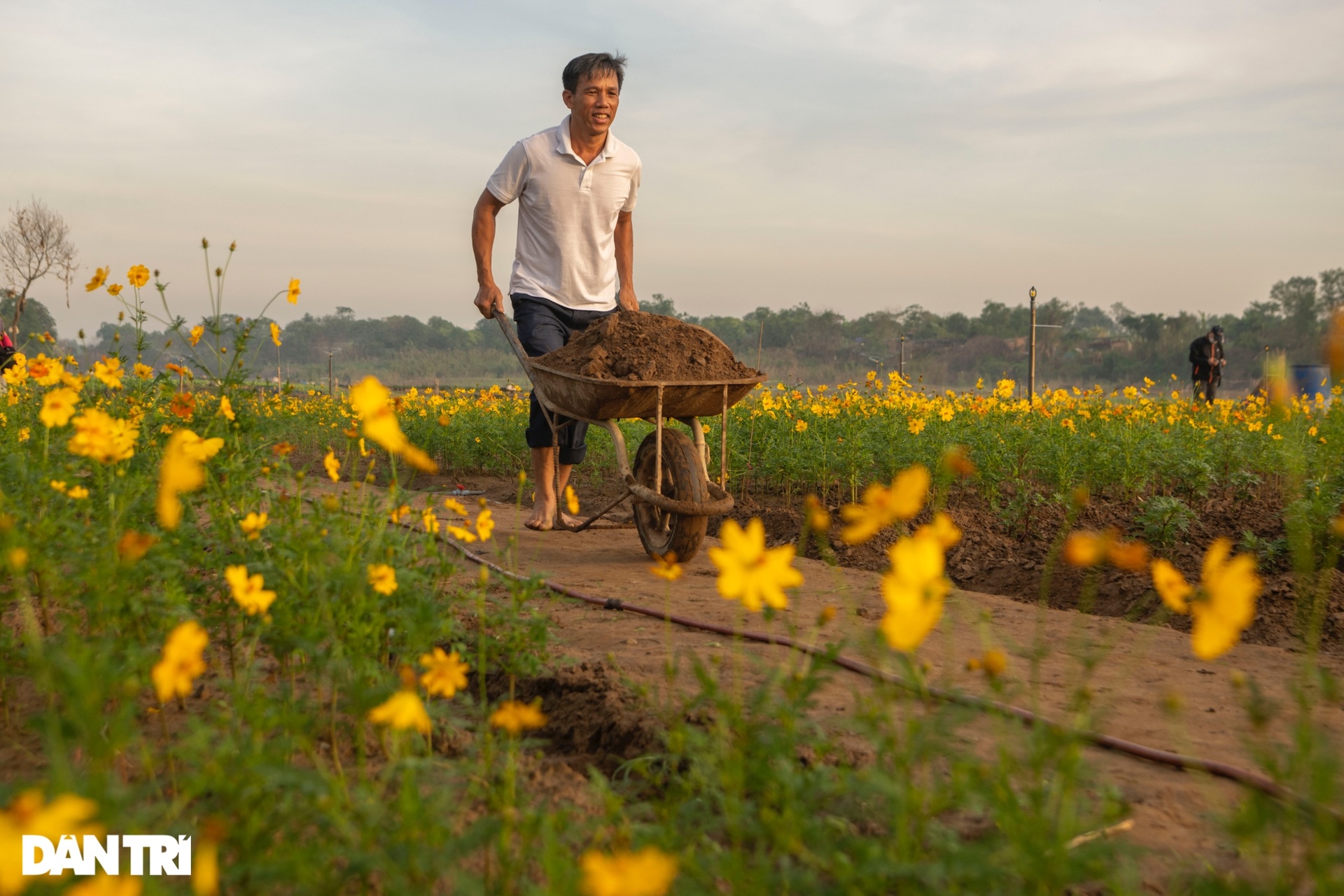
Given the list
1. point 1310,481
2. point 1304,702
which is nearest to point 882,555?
point 1310,481

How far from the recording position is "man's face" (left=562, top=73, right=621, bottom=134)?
4410 millimetres

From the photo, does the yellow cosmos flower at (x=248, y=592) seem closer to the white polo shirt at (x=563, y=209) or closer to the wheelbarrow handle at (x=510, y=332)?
the wheelbarrow handle at (x=510, y=332)

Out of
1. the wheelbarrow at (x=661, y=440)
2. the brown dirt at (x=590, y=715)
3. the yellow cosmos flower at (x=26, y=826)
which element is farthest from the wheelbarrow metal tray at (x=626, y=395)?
the yellow cosmos flower at (x=26, y=826)

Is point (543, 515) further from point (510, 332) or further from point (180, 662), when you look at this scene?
point (180, 662)

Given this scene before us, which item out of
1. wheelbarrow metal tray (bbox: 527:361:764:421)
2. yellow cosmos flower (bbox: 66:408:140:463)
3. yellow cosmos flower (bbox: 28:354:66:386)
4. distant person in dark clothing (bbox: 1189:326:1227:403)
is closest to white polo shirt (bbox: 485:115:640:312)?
wheelbarrow metal tray (bbox: 527:361:764:421)

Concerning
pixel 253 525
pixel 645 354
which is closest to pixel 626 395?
pixel 645 354

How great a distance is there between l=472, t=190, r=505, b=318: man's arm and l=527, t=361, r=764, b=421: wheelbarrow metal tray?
0.52m

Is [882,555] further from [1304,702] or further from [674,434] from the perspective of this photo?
[1304,702]

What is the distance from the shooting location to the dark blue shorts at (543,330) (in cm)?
464

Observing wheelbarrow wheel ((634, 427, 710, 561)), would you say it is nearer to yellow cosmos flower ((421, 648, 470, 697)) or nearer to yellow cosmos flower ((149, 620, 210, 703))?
yellow cosmos flower ((421, 648, 470, 697))

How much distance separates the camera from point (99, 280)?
2809 mm

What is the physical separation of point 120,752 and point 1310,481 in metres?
4.87

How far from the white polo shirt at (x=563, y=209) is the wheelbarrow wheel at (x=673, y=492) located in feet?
3.18

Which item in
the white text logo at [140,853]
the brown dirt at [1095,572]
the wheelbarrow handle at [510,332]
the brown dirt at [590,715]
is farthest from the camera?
the wheelbarrow handle at [510,332]
